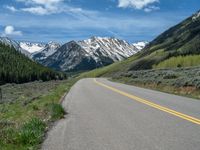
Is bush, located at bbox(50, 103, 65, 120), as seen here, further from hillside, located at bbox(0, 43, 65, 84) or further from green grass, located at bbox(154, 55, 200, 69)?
green grass, located at bbox(154, 55, 200, 69)

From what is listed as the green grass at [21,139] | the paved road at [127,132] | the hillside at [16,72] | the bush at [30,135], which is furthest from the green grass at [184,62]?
the green grass at [21,139]

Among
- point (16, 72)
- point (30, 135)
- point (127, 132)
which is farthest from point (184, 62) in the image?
point (30, 135)

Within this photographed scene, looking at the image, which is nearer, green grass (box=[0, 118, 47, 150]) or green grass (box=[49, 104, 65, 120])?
green grass (box=[0, 118, 47, 150])

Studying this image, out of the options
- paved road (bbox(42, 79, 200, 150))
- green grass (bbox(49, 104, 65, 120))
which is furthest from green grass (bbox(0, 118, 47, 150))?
green grass (bbox(49, 104, 65, 120))

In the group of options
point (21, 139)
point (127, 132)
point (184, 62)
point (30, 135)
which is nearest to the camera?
point (21, 139)

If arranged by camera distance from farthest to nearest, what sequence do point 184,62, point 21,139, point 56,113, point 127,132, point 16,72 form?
Result: point 16,72 < point 184,62 < point 56,113 < point 127,132 < point 21,139

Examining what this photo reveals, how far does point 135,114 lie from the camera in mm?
15508

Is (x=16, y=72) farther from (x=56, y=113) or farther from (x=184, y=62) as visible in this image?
(x=56, y=113)

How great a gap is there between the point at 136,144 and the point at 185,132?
6.89 feet

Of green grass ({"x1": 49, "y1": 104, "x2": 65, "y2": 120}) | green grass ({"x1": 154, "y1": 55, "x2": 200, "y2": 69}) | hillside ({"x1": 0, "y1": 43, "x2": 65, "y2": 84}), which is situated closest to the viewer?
green grass ({"x1": 49, "y1": 104, "x2": 65, "y2": 120})

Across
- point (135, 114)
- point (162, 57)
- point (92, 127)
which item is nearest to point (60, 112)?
point (135, 114)

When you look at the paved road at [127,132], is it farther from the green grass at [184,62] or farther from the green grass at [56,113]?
the green grass at [184,62]

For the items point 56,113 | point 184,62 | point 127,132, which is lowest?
point 127,132

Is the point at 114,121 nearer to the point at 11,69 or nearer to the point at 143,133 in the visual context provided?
the point at 143,133
